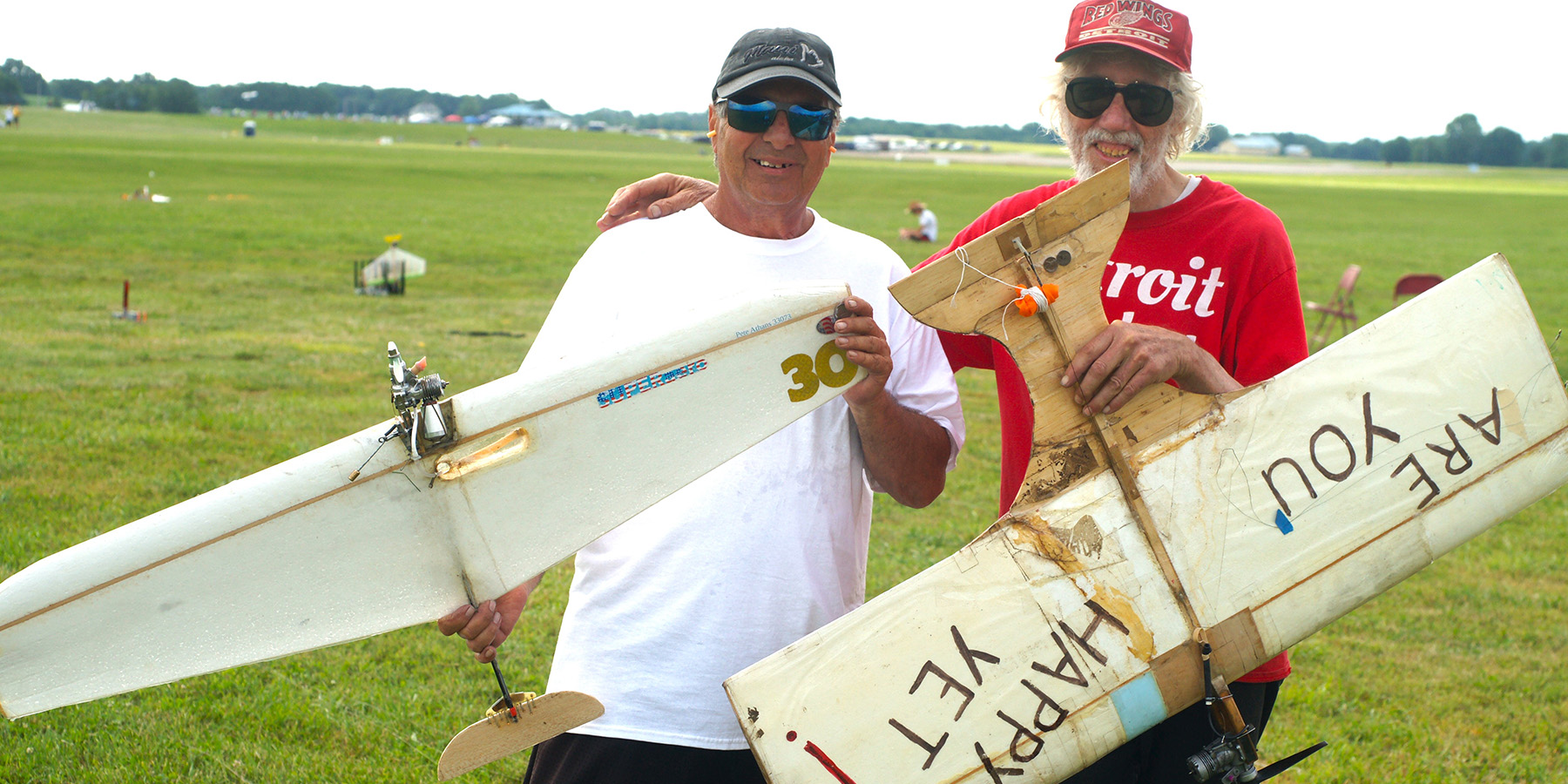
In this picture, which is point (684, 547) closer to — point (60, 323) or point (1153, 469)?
point (1153, 469)

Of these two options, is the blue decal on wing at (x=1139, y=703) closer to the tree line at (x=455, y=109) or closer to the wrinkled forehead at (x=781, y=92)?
the wrinkled forehead at (x=781, y=92)

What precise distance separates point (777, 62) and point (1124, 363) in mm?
968

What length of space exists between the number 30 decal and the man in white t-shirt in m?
0.04

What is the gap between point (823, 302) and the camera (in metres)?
2.28

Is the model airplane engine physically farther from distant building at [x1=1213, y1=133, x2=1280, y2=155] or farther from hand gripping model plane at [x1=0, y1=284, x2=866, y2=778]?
distant building at [x1=1213, y1=133, x2=1280, y2=155]

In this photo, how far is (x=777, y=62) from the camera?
240 centimetres

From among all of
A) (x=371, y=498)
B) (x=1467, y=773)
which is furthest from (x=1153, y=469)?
(x=1467, y=773)

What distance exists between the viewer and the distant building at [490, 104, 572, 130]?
472 feet

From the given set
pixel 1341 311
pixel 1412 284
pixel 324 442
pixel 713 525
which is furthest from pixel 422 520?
pixel 1412 284

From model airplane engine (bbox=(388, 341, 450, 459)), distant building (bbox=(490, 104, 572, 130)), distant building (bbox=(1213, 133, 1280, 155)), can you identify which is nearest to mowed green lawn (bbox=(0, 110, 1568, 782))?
model airplane engine (bbox=(388, 341, 450, 459))

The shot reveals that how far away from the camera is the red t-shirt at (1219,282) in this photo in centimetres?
245

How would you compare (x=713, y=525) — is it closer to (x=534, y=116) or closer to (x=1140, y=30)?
(x=1140, y=30)

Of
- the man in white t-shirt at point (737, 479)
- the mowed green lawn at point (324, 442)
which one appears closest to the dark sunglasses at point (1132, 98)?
the man in white t-shirt at point (737, 479)

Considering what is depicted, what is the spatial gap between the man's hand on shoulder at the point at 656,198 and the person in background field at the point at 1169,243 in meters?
0.06
